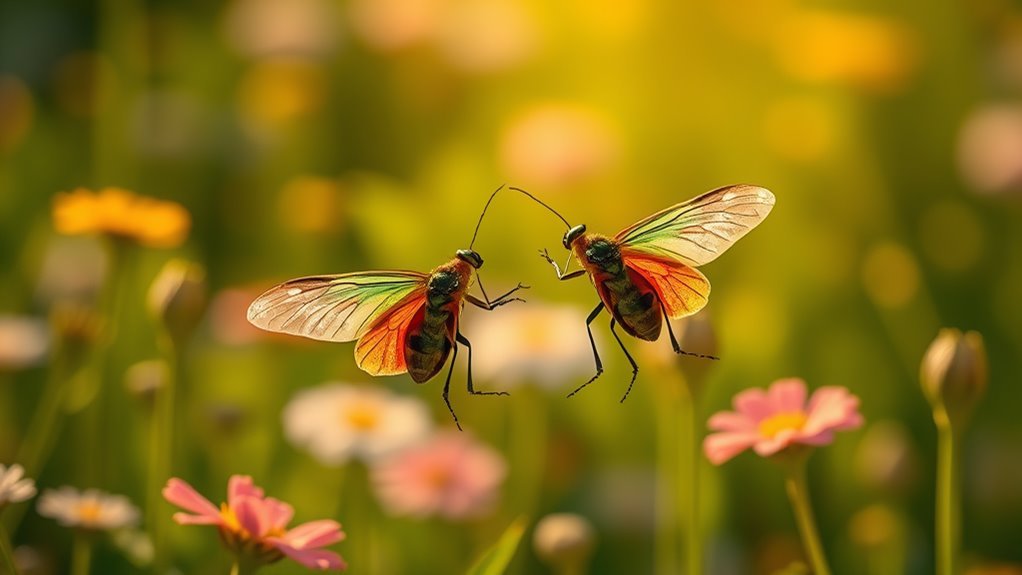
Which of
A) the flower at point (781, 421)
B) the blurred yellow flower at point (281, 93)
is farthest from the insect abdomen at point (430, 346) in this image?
the blurred yellow flower at point (281, 93)

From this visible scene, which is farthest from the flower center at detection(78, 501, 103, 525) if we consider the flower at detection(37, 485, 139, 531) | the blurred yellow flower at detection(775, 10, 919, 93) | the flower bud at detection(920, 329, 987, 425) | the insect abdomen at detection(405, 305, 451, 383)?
the blurred yellow flower at detection(775, 10, 919, 93)

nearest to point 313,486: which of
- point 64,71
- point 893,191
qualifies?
point 893,191

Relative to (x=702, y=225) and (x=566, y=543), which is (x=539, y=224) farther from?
(x=702, y=225)

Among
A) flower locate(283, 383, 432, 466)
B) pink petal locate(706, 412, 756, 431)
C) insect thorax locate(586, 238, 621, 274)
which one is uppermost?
insect thorax locate(586, 238, 621, 274)

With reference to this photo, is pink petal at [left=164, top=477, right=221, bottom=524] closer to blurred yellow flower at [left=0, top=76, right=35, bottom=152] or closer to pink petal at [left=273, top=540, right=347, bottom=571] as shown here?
pink petal at [left=273, top=540, right=347, bottom=571]

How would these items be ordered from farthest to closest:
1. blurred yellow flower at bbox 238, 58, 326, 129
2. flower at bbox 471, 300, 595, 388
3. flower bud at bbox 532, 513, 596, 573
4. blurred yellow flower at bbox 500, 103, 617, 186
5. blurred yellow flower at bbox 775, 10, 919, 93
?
blurred yellow flower at bbox 238, 58, 326, 129 < blurred yellow flower at bbox 775, 10, 919, 93 < blurred yellow flower at bbox 500, 103, 617, 186 < flower at bbox 471, 300, 595, 388 < flower bud at bbox 532, 513, 596, 573

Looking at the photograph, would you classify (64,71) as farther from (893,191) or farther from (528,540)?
(528,540)
